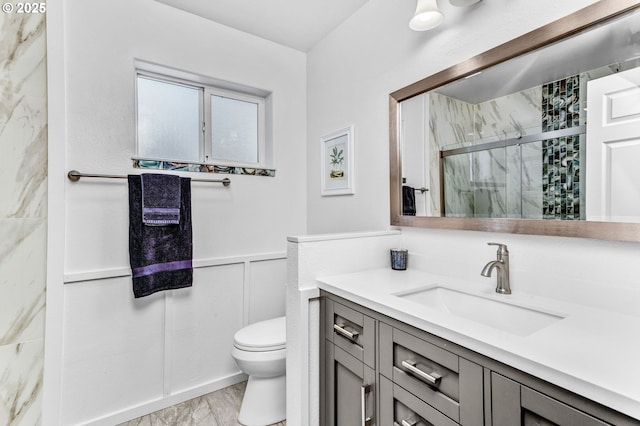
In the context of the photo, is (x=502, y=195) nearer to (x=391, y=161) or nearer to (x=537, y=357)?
(x=391, y=161)

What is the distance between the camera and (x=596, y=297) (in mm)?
988

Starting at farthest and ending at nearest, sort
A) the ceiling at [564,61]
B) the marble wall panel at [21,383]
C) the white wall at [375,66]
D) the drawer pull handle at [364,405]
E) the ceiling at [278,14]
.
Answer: the ceiling at [278,14]
the marble wall panel at [21,383]
the white wall at [375,66]
the drawer pull handle at [364,405]
the ceiling at [564,61]

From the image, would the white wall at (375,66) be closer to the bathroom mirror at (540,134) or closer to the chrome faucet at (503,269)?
the bathroom mirror at (540,134)

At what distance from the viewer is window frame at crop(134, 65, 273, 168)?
1935 millimetres

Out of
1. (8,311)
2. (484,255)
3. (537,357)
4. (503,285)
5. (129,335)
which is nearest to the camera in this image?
(537,357)

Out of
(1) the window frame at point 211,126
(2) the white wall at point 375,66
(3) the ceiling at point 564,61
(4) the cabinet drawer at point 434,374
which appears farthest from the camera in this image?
(1) the window frame at point 211,126

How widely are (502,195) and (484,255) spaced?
0.26m

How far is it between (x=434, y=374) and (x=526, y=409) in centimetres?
23

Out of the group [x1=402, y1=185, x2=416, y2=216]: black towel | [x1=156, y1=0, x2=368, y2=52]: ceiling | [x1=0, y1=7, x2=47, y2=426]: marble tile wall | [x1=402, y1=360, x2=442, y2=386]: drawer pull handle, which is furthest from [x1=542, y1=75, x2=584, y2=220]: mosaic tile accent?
[x1=0, y1=7, x2=47, y2=426]: marble tile wall

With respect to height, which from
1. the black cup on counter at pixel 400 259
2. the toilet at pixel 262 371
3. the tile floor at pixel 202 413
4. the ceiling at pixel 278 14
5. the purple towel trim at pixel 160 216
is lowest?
the tile floor at pixel 202 413

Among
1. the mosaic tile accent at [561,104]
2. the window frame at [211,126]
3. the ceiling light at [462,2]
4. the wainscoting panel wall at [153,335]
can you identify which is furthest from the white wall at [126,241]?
the mosaic tile accent at [561,104]

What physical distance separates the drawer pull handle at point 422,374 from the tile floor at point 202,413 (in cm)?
114

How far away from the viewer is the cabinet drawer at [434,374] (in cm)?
77

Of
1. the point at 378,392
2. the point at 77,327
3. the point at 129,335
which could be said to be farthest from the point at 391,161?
the point at 77,327
